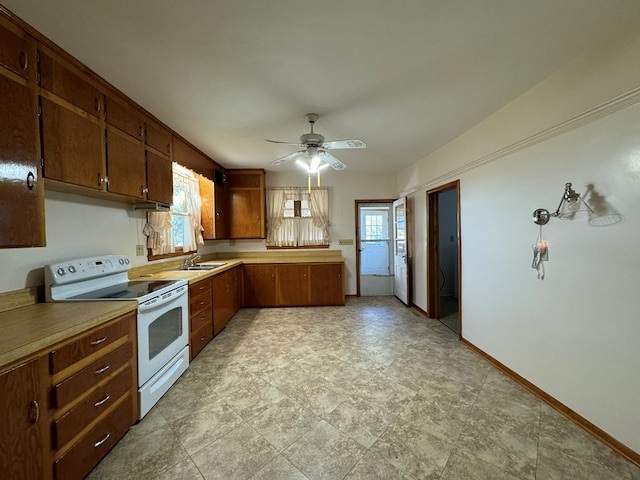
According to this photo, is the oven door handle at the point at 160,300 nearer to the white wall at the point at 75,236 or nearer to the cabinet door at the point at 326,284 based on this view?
the white wall at the point at 75,236

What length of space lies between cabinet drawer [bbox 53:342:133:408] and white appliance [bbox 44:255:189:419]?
0.16 metres

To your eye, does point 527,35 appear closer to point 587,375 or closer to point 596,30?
point 596,30

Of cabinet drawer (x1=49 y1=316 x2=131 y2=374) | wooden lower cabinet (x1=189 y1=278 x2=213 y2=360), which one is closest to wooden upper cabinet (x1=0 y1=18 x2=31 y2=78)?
cabinet drawer (x1=49 y1=316 x2=131 y2=374)

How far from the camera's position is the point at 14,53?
1.31 meters

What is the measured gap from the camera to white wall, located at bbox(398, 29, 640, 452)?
4.72 ft

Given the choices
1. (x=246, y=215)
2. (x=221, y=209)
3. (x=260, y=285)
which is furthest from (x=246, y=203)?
(x=260, y=285)

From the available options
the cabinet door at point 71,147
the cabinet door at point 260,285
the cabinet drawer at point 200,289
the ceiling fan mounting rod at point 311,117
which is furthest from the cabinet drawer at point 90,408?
the cabinet door at point 260,285

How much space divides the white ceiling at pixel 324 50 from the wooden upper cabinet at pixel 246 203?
2.04 meters

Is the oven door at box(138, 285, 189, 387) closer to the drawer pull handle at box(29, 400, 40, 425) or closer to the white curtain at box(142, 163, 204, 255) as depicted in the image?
the drawer pull handle at box(29, 400, 40, 425)

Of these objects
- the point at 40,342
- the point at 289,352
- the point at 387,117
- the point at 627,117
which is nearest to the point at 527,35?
the point at 627,117

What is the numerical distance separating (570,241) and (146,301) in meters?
3.06

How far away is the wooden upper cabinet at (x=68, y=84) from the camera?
1466 millimetres

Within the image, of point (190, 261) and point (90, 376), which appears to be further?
point (190, 261)

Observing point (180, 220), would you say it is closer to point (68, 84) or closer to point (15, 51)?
point (68, 84)
